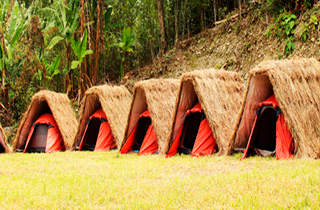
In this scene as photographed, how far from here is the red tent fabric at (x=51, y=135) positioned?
11.1 meters

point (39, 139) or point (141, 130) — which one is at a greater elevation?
point (141, 130)

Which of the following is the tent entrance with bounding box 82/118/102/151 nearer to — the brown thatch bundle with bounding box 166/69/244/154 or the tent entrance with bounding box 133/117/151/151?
the tent entrance with bounding box 133/117/151/151

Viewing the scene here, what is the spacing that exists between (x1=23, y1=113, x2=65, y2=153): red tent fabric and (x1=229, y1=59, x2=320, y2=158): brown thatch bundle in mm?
6963

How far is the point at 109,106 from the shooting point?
10766 mm

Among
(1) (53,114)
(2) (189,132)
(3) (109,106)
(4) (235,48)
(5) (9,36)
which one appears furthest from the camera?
(5) (9,36)

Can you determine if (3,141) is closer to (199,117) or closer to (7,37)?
(199,117)

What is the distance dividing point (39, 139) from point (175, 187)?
28.2 ft

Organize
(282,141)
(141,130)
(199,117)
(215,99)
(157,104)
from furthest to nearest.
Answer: (141,130)
(157,104)
(199,117)
(215,99)
(282,141)

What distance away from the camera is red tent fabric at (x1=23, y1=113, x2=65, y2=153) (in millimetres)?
11148

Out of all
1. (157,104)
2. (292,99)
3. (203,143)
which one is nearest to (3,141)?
(157,104)

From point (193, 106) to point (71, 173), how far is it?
4.05 m

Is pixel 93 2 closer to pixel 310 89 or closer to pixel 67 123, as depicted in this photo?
pixel 67 123

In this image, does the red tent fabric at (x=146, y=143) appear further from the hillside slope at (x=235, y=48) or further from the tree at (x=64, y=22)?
the tree at (x=64, y=22)

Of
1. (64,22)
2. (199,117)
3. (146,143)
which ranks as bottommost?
(146,143)
